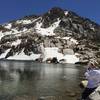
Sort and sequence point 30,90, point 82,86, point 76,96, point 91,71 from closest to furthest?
point 91,71 < point 76,96 < point 30,90 < point 82,86

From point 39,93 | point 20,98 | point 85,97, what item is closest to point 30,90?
point 39,93

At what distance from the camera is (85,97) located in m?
27.7

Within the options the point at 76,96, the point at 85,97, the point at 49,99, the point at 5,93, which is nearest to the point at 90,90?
the point at 85,97

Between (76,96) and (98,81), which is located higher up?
(98,81)

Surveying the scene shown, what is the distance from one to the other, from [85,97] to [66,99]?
12221 millimetres

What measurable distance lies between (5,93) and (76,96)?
32.7 ft

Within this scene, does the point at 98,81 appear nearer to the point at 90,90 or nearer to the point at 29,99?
the point at 90,90

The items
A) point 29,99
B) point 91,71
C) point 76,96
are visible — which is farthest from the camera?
point 76,96

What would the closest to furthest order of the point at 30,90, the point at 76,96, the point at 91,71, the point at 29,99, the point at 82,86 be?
1. the point at 91,71
2. the point at 29,99
3. the point at 76,96
4. the point at 30,90
5. the point at 82,86

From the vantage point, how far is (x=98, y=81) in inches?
1065

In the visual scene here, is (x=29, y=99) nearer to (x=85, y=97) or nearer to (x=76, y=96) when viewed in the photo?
(x=76, y=96)

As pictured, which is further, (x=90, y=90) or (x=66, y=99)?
(x=66, y=99)

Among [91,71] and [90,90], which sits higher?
[91,71]

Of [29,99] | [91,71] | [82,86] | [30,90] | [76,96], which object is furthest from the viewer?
[82,86]
